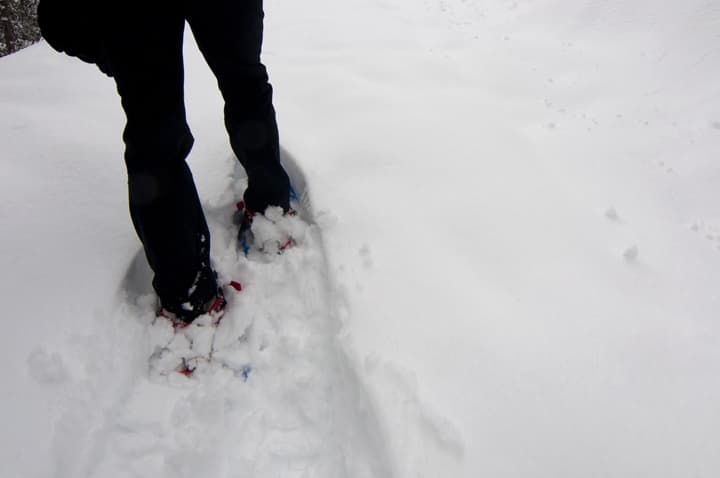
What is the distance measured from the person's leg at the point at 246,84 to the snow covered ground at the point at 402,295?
20cm

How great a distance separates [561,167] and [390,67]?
1.04m

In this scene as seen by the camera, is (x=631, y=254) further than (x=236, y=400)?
Yes

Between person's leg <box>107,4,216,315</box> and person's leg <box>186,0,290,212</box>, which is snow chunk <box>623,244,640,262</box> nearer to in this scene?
person's leg <box>186,0,290,212</box>

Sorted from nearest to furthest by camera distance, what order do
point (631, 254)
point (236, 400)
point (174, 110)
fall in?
point (174, 110) → point (236, 400) → point (631, 254)

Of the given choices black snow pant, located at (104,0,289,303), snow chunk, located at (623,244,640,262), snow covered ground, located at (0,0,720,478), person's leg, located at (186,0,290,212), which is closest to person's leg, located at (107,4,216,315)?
black snow pant, located at (104,0,289,303)

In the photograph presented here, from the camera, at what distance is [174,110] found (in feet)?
3.08

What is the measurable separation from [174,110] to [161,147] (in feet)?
0.28

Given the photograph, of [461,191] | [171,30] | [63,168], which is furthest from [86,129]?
[461,191]

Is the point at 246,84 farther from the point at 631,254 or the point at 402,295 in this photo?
the point at 631,254

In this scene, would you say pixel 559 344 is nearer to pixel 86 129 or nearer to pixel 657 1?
pixel 86 129

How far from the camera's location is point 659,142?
5.58 ft

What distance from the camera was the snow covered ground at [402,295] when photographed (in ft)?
3.05

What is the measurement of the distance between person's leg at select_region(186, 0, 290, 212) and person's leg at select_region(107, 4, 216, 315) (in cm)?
12

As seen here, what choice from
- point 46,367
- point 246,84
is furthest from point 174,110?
point 46,367
